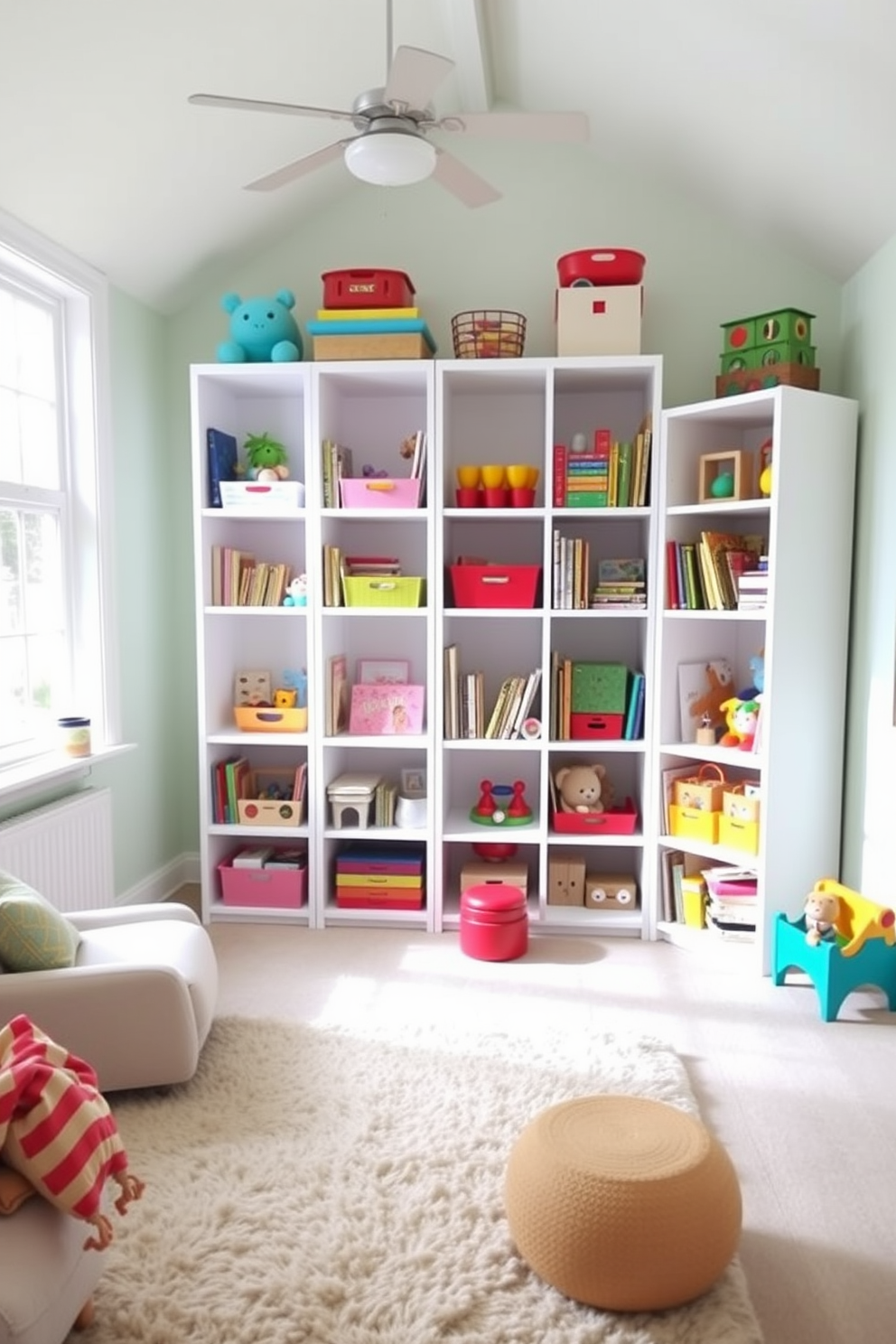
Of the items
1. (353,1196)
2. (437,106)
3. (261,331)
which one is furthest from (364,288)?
(353,1196)

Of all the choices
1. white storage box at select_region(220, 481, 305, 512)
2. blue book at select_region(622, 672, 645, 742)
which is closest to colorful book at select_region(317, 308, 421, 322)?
white storage box at select_region(220, 481, 305, 512)

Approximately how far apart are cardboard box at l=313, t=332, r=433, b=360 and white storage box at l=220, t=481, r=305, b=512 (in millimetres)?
512

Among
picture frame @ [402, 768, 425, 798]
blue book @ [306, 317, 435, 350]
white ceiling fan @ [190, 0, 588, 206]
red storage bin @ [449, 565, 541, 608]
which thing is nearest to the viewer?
white ceiling fan @ [190, 0, 588, 206]

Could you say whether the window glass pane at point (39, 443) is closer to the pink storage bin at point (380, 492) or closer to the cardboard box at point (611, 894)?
the pink storage bin at point (380, 492)

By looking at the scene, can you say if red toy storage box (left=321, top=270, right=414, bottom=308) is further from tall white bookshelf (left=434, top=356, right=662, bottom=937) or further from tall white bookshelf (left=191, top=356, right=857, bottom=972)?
tall white bookshelf (left=434, top=356, right=662, bottom=937)

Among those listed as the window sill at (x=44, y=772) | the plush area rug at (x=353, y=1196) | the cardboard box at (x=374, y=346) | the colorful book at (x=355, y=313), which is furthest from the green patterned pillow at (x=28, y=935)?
the colorful book at (x=355, y=313)

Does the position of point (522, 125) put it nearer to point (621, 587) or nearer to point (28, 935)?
point (621, 587)

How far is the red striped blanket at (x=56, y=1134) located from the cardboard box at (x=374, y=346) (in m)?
2.66

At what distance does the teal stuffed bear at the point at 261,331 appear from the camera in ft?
12.1

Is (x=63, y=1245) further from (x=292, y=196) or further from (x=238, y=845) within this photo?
(x=292, y=196)

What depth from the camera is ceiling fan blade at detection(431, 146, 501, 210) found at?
2363 millimetres

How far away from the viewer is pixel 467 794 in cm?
415

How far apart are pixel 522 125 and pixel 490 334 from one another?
144 cm

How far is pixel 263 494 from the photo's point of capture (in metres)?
3.70
